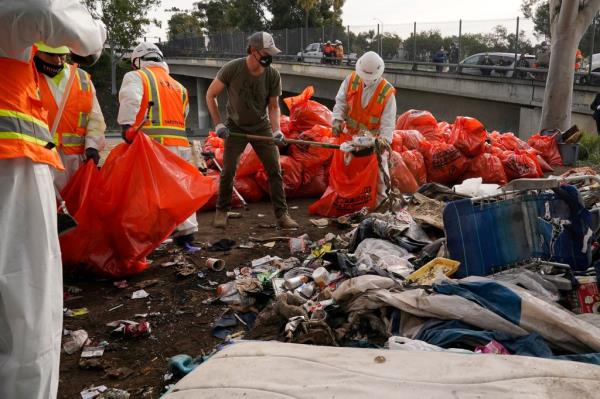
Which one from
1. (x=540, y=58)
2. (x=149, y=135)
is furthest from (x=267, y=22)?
(x=149, y=135)

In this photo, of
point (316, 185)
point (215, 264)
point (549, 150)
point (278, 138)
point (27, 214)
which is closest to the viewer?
point (27, 214)

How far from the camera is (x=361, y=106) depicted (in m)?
5.43

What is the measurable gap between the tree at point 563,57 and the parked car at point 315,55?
8712mm

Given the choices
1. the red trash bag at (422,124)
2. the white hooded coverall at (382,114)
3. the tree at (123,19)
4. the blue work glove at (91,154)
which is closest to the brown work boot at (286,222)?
the white hooded coverall at (382,114)

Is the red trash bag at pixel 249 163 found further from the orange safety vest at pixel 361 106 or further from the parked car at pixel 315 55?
the parked car at pixel 315 55

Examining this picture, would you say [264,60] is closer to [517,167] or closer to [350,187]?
[350,187]

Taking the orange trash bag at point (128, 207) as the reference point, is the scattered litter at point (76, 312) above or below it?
below

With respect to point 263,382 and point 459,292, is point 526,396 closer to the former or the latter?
point 263,382

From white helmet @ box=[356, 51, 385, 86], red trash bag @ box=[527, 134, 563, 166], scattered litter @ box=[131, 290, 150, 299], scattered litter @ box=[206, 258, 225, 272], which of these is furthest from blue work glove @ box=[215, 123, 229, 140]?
red trash bag @ box=[527, 134, 563, 166]

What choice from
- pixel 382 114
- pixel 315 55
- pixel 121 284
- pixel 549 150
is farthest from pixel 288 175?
pixel 315 55

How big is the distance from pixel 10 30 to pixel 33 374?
1191 mm

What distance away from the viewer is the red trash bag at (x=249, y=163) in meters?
6.15

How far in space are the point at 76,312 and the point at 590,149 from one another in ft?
28.6

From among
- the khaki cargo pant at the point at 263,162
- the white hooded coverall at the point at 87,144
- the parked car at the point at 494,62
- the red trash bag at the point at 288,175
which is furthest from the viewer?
the parked car at the point at 494,62
